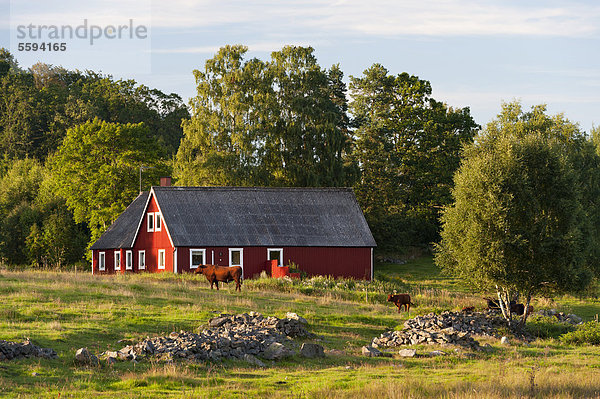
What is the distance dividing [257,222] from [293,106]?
68.0ft

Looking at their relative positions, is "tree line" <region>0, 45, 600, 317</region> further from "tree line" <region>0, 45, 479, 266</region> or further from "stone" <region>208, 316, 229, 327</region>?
"stone" <region>208, 316, 229, 327</region>

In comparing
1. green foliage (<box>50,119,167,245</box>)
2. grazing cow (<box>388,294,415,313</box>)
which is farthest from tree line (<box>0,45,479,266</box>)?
Answer: grazing cow (<box>388,294,415,313</box>)

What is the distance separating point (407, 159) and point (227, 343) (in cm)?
5875

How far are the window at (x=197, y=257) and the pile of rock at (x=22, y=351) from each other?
3397 centimetres

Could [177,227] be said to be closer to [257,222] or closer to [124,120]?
[257,222]

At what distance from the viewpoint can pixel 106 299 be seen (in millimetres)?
34500

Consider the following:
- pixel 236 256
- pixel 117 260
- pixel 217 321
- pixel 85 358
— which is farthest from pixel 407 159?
pixel 85 358

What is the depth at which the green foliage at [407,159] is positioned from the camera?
7936cm

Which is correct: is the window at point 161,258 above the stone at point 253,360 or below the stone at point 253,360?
above

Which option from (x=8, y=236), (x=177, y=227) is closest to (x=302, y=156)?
(x=177, y=227)

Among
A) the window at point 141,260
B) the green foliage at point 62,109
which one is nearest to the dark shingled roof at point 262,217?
the window at point 141,260

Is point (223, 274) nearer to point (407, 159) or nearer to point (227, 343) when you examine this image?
point (227, 343)

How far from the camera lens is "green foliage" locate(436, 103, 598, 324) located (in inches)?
1400

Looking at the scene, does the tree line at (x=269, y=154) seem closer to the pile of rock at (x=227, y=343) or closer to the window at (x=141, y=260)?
the window at (x=141, y=260)
